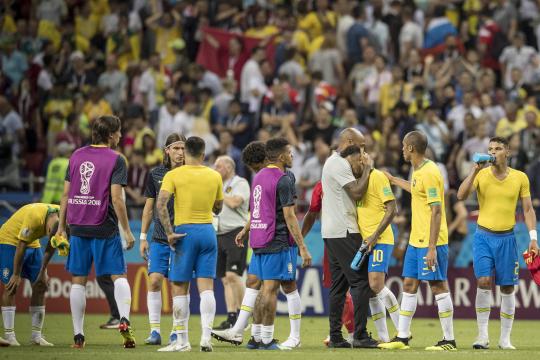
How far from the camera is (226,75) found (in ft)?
93.9

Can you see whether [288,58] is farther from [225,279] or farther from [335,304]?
[335,304]

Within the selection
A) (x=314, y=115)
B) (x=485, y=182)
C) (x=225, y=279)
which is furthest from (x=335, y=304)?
(x=314, y=115)

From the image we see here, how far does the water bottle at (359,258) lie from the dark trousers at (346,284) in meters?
0.12

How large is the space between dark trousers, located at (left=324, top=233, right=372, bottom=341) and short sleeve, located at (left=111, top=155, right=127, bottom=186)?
8.75ft

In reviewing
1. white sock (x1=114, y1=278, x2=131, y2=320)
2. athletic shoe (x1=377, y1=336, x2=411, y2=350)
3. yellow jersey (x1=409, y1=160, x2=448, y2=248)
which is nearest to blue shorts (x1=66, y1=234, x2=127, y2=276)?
white sock (x1=114, y1=278, x2=131, y2=320)

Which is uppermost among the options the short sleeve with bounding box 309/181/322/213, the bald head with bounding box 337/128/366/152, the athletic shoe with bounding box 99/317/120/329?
the bald head with bounding box 337/128/366/152

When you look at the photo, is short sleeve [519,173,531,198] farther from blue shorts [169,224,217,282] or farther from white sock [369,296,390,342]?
blue shorts [169,224,217,282]

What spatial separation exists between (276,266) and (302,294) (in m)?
7.72

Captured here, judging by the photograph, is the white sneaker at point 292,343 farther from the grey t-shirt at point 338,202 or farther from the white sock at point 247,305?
the grey t-shirt at point 338,202

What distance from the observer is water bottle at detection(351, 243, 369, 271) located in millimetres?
14656

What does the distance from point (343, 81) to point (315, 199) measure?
40.5 ft

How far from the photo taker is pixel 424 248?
14.8 meters

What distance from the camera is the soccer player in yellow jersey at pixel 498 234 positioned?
49.8 feet

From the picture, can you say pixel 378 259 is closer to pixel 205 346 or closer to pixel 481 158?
pixel 481 158
